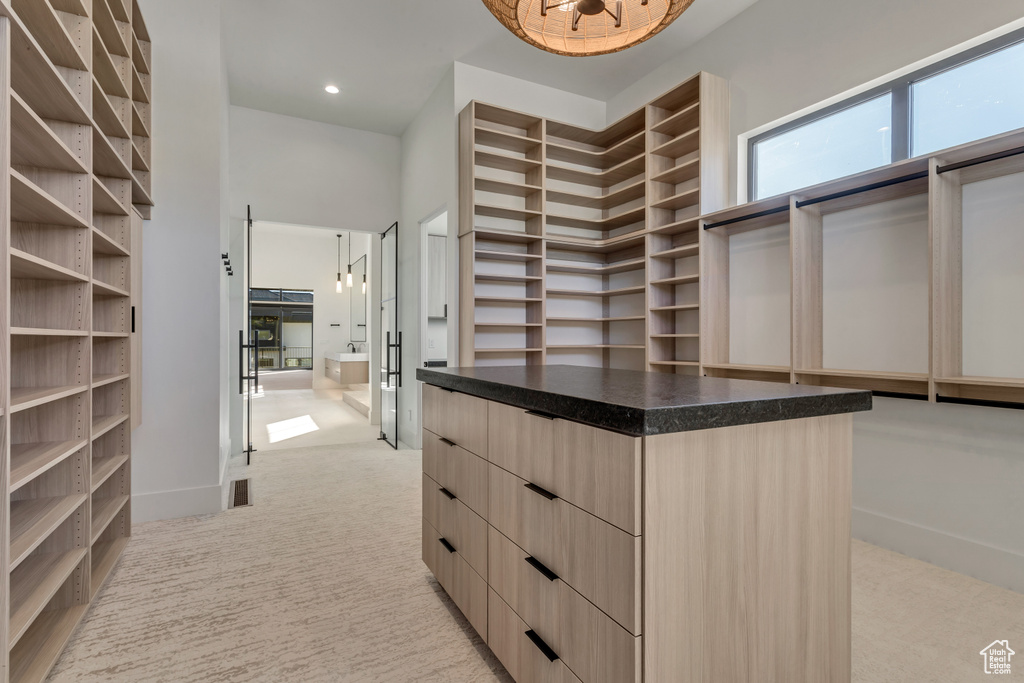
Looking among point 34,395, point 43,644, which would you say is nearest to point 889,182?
point 34,395

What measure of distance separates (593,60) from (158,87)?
317cm

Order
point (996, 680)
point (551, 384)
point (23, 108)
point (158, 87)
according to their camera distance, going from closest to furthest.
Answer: point (23, 108) < point (551, 384) < point (996, 680) < point (158, 87)

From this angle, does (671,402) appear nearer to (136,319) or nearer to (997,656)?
(997,656)

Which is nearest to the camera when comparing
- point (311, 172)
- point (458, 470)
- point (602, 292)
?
point (458, 470)

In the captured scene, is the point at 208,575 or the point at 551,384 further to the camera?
the point at 208,575

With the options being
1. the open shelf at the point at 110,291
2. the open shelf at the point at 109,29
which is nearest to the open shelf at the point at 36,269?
the open shelf at the point at 110,291

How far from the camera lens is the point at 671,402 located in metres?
1.02

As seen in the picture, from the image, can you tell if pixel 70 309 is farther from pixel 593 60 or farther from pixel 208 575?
pixel 593 60

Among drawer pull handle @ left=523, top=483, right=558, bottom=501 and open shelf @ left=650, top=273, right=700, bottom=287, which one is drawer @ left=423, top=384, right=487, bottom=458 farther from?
open shelf @ left=650, top=273, right=700, bottom=287

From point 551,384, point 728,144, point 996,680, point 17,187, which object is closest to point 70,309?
point 17,187

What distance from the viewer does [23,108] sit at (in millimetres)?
1297

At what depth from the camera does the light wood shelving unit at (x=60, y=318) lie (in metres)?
1.38

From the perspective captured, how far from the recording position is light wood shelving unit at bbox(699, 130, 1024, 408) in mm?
2141

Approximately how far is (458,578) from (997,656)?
1.88m
